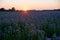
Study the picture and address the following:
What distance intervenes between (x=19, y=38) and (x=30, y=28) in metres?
0.80

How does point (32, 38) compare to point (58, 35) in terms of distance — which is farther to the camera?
point (58, 35)

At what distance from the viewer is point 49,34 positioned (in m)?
12.1

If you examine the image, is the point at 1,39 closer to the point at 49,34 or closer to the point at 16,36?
the point at 16,36

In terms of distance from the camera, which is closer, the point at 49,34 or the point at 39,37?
the point at 39,37

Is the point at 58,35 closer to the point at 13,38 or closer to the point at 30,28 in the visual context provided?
the point at 30,28

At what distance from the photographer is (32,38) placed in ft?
30.0

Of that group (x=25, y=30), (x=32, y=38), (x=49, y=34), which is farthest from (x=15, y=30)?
(x=49, y=34)

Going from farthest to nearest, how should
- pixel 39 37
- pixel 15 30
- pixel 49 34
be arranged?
pixel 49 34 → pixel 15 30 → pixel 39 37

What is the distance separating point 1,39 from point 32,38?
3.79 feet

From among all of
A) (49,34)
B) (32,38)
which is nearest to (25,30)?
(32,38)

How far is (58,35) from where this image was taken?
12.2 m

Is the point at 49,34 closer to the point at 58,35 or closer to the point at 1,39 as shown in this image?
the point at 58,35

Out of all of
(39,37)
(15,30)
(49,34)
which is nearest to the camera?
(39,37)

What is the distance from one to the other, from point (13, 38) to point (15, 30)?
1.94 feet
